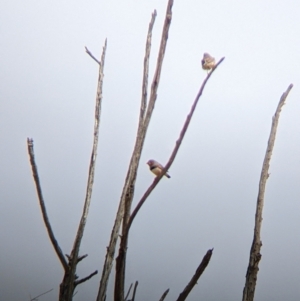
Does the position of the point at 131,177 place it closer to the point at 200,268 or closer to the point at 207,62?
the point at 200,268

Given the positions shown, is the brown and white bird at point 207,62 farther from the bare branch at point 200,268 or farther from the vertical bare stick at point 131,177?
the bare branch at point 200,268

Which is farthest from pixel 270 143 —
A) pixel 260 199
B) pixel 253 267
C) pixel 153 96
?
pixel 153 96

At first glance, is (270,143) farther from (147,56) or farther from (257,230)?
(147,56)

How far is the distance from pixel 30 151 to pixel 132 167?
13 cm

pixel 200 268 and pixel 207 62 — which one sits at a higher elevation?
pixel 207 62

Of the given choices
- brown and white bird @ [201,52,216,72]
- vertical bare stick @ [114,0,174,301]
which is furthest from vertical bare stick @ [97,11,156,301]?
brown and white bird @ [201,52,216,72]

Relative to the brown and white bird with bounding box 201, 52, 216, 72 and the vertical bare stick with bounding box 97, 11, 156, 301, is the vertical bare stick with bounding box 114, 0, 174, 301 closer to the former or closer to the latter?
the vertical bare stick with bounding box 97, 11, 156, 301

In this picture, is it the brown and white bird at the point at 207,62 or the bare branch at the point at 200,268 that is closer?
the bare branch at the point at 200,268

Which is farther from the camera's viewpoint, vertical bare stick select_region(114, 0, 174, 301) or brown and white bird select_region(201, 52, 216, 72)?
brown and white bird select_region(201, 52, 216, 72)

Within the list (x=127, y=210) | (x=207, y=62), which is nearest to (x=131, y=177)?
(x=127, y=210)

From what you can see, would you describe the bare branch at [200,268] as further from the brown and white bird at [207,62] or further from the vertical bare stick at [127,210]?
the brown and white bird at [207,62]

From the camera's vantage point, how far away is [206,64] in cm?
65

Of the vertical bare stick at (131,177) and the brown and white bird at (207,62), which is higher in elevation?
the brown and white bird at (207,62)

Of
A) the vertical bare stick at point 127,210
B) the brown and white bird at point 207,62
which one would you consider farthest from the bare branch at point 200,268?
the brown and white bird at point 207,62
